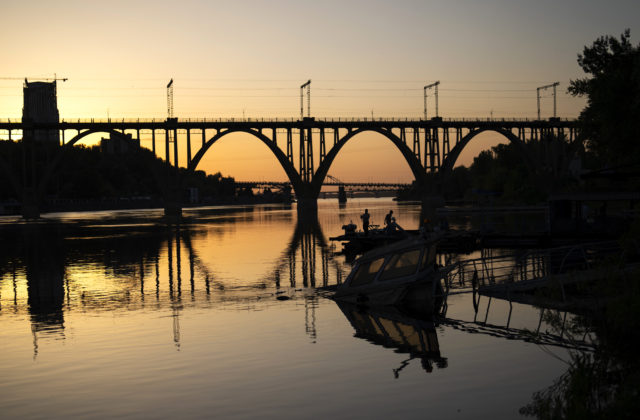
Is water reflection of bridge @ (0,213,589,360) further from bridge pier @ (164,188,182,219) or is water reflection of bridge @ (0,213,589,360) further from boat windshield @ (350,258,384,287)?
bridge pier @ (164,188,182,219)

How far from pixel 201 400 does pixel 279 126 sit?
109 metres

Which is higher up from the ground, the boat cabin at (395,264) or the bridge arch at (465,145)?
the bridge arch at (465,145)

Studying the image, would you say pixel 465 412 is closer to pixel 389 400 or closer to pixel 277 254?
pixel 389 400

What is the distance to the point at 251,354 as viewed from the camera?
19953 millimetres

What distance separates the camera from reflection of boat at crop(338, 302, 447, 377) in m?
19.6

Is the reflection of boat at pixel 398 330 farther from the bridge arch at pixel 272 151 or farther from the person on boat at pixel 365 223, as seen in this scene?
the bridge arch at pixel 272 151

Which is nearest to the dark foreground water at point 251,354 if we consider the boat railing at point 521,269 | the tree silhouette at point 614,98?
the boat railing at point 521,269

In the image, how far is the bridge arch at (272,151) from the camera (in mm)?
121312

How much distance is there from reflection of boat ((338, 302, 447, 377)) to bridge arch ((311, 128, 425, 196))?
101 metres

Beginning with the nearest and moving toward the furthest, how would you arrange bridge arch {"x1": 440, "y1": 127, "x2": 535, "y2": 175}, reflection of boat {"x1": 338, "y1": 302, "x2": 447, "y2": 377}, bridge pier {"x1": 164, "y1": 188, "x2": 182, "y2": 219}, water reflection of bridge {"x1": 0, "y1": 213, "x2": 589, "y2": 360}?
reflection of boat {"x1": 338, "y1": 302, "x2": 447, "y2": 377}
water reflection of bridge {"x1": 0, "y1": 213, "x2": 589, "y2": 360}
bridge pier {"x1": 164, "y1": 188, "x2": 182, "y2": 219}
bridge arch {"x1": 440, "y1": 127, "x2": 535, "y2": 175}

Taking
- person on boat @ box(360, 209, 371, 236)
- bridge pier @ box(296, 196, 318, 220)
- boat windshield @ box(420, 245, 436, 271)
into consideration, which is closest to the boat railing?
boat windshield @ box(420, 245, 436, 271)

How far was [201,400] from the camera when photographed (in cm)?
1573

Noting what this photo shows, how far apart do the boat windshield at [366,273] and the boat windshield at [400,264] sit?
809 millimetres

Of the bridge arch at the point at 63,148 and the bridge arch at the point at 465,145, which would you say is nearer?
the bridge arch at the point at 63,148
